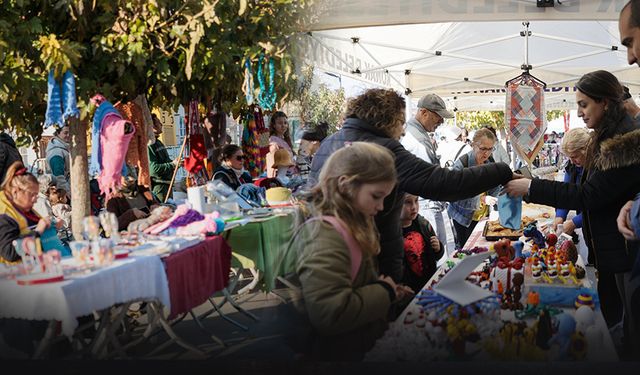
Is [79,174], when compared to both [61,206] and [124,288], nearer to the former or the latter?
[61,206]

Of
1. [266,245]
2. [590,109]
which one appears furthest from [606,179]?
[266,245]

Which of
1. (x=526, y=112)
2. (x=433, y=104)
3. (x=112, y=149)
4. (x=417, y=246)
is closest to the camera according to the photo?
(x=112, y=149)

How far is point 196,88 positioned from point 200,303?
552mm

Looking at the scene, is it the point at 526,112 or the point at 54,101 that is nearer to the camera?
the point at 54,101

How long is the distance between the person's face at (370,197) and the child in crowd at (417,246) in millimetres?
927

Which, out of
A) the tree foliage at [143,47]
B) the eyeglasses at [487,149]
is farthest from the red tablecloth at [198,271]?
the eyeglasses at [487,149]

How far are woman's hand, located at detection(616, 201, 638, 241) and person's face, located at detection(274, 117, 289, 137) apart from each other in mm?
867

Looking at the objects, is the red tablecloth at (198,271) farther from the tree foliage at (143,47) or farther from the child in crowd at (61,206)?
the tree foliage at (143,47)

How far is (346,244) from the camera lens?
150cm

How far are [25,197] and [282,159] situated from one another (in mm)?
619

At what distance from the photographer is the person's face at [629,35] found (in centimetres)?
166

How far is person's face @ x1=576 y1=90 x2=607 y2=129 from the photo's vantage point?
1.93 metres

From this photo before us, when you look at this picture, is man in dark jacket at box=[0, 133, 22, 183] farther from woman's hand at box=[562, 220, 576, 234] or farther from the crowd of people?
woman's hand at box=[562, 220, 576, 234]

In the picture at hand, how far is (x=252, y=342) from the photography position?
6.19 feet
